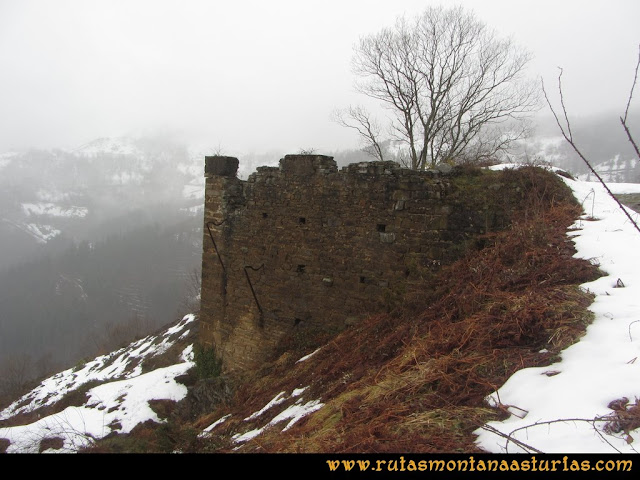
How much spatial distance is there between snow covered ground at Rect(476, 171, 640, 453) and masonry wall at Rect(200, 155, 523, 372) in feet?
8.63

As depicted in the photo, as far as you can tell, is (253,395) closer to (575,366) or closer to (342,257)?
(342,257)

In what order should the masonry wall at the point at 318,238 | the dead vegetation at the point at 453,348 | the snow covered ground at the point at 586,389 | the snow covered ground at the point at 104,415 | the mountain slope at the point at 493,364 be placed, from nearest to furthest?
the snow covered ground at the point at 586,389 < the mountain slope at the point at 493,364 < the dead vegetation at the point at 453,348 < the masonry wall at the point at 318,238 < the snow covered ground at the point at 104,415

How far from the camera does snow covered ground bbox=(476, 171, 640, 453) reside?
1878 mm

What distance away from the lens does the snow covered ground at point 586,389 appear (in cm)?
188

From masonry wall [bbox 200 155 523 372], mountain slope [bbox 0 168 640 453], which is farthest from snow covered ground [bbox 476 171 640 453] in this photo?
masonry wall [bbox 200 155 523 372]

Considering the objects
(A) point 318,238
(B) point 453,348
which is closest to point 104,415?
(A) point 318,238

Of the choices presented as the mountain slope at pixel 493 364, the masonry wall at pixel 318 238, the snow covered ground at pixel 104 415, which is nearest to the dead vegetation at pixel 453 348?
the mountain slope at pixel 493 364

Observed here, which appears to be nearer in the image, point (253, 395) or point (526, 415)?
A: point (526, 415)

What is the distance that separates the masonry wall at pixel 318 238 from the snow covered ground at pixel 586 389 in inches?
104

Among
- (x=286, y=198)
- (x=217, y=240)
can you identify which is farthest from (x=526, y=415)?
(x=217, y=240)

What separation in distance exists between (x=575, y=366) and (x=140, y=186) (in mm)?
207954

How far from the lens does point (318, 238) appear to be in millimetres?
6887

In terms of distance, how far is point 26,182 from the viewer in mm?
186750

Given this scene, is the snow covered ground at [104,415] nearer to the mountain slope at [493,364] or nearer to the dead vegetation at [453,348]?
the mountain slope at [493,364]
